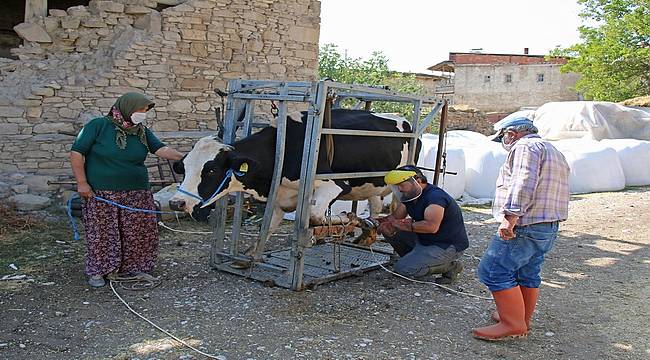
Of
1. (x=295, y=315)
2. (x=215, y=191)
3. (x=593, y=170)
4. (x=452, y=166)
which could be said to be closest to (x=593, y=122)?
(x=593, y=170)

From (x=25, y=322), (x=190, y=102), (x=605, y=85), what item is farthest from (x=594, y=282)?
(x=605, y=85)

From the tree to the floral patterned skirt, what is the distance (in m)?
25.6

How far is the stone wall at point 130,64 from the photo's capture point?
8.43m

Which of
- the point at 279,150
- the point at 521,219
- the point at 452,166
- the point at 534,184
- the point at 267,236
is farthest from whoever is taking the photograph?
the point at 452,166

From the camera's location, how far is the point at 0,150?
8.23m

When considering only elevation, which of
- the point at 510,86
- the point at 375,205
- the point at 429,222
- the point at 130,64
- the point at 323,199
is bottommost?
the point at 375,205

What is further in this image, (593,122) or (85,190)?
(593,122)

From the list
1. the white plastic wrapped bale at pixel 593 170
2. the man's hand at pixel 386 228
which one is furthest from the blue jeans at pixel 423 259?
the white plastic wrapped bale at pixel 593 170

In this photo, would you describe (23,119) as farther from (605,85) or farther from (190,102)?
(605,85)

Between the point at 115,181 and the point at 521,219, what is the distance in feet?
10.6

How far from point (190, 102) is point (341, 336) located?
591cm

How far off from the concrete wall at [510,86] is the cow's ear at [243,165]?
102 feet

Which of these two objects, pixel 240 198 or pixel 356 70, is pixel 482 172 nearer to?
pixel 240 198

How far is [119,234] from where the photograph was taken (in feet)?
17.7
